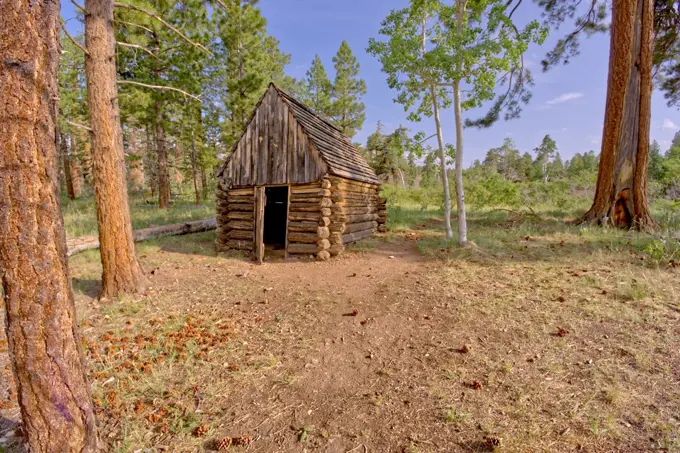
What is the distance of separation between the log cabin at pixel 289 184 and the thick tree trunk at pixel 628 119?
8.27m

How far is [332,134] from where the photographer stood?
12.2 m

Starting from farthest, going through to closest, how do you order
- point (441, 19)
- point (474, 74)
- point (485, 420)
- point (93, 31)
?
point (441, 19) → point (474, 74) → point (93, 31) → point (485, 420)

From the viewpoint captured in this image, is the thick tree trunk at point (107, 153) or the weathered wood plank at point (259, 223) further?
the weathered wood plank at point (259, 223)

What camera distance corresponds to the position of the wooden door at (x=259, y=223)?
354 inches

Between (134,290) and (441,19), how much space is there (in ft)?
35.9

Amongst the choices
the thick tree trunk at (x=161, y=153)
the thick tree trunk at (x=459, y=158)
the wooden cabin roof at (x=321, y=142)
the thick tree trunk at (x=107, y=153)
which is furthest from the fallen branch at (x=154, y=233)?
the thick tree trunk at (x=459, y=158)

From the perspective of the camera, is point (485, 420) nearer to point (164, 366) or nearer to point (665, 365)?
→ point (665, 365)

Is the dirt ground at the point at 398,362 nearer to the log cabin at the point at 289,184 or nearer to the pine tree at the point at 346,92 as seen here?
the log cabin at the point at 289,184

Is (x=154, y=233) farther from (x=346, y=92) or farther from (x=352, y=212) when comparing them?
(x=346, y=92)

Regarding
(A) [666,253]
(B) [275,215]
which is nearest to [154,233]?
(B) [275,215]

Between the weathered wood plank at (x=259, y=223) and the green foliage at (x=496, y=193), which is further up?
the green foliage at (x=496, y=193)

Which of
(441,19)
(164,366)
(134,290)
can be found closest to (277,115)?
(441,19)

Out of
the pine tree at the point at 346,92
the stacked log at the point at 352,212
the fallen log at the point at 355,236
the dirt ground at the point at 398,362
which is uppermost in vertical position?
the pine tree at the point at 346,92

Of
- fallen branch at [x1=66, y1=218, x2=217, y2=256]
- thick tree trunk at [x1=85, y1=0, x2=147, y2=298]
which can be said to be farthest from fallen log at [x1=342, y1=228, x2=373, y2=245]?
fallen branch at [x1=66, y1=218, x2=217, y2=256]
